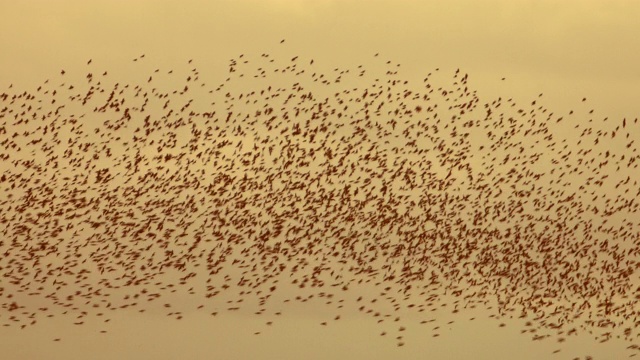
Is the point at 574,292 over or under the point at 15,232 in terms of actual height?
under

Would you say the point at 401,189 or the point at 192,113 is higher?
the point at 192,113

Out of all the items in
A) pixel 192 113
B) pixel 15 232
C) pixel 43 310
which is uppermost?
pixel 192 113

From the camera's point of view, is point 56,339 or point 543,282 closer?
point 56,339

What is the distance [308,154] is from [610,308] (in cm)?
600

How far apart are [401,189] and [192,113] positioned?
3986 mm

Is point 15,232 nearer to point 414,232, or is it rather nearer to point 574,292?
point 414,232

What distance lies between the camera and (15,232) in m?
23.8

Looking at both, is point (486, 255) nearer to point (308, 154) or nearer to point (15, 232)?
point (308, 154)

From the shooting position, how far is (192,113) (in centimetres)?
2384

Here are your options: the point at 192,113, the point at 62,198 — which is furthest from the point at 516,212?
the point at 62,198

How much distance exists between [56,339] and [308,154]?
5483 millimetres

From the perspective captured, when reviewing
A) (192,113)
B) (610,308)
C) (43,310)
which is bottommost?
(610,308)

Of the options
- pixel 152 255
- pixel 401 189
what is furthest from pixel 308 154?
pixel 152 255

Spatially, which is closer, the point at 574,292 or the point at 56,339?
the point at 56,339
